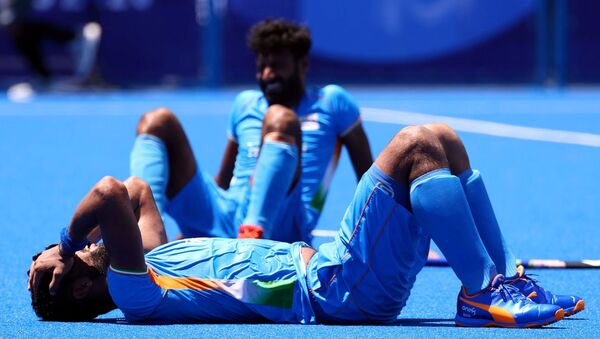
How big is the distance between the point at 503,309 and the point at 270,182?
180 cm

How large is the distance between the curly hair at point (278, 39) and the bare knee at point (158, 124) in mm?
776

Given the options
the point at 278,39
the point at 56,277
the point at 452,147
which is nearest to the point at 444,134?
the point at 452,147

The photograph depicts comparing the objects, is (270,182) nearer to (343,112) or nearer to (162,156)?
(162,156)

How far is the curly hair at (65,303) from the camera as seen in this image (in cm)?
470

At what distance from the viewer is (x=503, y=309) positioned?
4.51 m

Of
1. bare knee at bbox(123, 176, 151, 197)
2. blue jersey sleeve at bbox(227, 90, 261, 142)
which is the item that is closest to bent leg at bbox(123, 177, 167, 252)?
bare knee at bbox(123, 176, 151, 197)

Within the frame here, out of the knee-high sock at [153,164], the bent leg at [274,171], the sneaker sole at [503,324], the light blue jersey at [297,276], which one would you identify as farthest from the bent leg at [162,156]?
the sneaker sole at [503,324]

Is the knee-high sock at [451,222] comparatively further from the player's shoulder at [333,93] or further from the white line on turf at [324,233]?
the white line on turf at [324,233]

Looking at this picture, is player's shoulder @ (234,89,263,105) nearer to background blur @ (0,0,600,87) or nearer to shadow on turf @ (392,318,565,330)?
shadow on turf @ (392,318,565,330)

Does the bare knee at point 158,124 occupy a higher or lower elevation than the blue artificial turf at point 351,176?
higher

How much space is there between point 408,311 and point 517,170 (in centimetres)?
584

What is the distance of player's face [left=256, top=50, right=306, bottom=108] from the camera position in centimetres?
682

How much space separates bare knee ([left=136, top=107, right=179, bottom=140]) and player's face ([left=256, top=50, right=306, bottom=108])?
630 millimetres

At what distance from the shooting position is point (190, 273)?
4809mm
